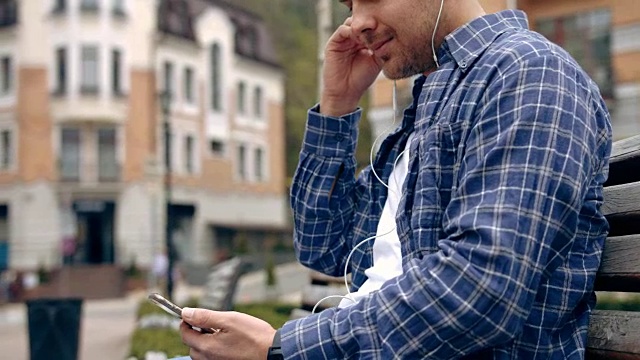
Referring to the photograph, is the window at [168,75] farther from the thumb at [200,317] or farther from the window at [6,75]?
the thumb at [200,317]

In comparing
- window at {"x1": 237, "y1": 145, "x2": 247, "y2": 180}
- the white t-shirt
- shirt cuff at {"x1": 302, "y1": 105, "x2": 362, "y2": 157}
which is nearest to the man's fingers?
the white t-shirt

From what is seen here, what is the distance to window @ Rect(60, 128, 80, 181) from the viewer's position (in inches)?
1056

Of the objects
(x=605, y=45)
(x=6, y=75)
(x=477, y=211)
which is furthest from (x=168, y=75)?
(x=477, y=211)

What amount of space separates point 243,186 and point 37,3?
971 cm

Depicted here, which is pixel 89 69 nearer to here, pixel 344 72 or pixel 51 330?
pixel 51 330

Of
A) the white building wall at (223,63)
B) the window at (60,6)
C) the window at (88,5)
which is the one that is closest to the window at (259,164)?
the white building wall at (223,63)

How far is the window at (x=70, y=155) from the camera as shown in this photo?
2683 cm

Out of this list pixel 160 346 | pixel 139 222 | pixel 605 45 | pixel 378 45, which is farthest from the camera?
pixel 139 222

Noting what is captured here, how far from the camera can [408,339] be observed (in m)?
1.08

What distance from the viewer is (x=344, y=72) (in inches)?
70.8

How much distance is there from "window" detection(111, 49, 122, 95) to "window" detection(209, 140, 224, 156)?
3746 mm

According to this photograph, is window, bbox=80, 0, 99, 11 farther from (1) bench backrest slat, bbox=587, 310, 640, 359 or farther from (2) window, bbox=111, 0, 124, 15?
(1) bench backrest slat, bbox=587, 310, 640, 359

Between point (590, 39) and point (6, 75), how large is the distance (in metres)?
20.1

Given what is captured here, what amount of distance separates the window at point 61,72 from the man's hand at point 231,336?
2723cm
